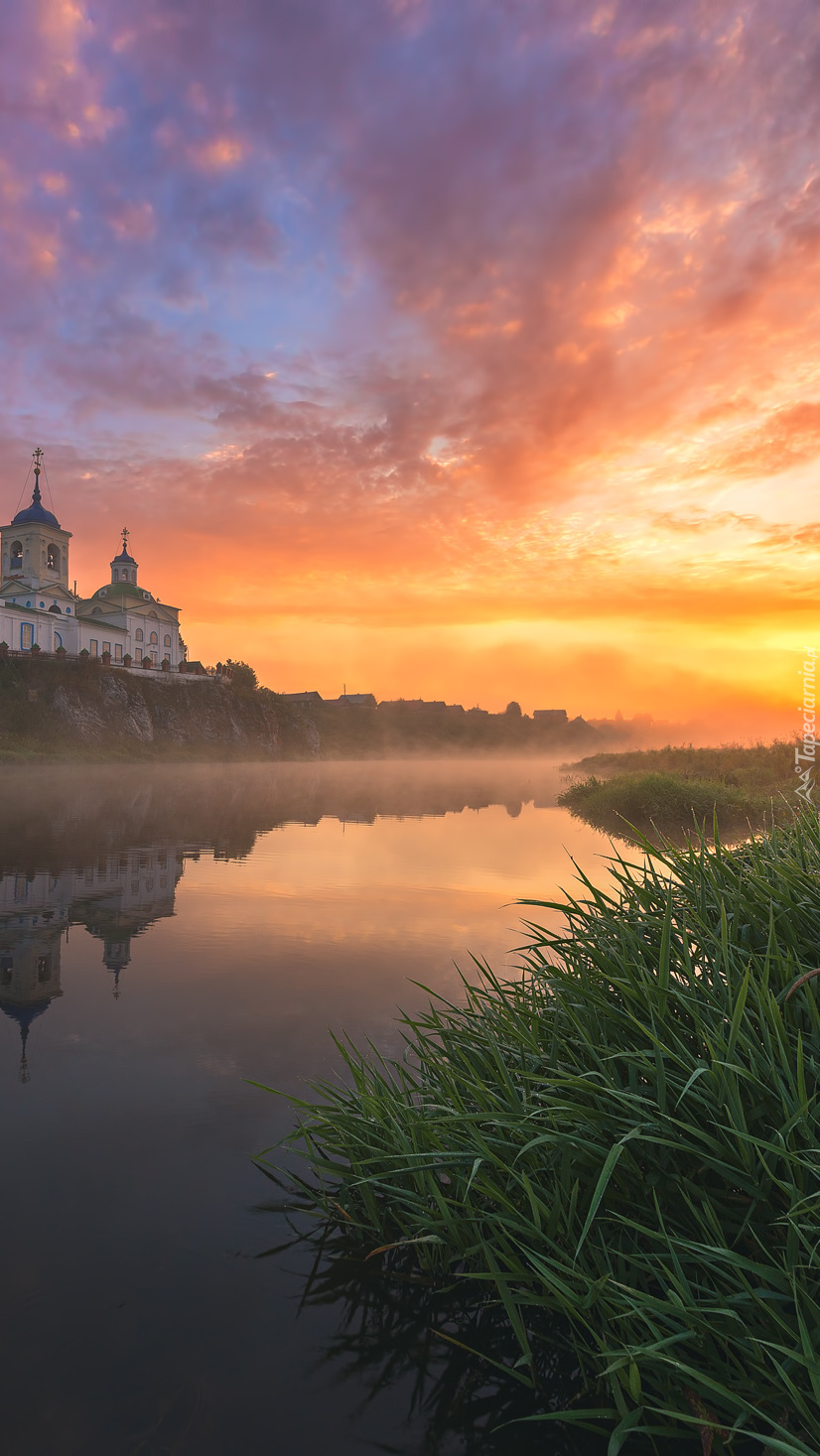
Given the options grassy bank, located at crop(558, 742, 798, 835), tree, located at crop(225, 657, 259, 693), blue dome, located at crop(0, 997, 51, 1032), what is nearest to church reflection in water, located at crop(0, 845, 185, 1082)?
blue dome, located at crop(0, 997, 51, 1032)

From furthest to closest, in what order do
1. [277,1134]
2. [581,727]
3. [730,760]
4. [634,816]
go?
[581,727] < [730,760] < [634,816] < [277,1134]

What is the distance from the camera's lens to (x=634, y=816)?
2942 cm

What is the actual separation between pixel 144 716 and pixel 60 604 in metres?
24.2

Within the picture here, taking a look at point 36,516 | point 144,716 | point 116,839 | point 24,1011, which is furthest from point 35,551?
point 24,1011

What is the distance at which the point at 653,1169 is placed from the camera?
340 cm

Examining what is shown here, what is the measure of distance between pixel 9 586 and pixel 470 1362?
112 m

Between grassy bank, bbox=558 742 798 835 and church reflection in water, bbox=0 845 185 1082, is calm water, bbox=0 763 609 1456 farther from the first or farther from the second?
grassy bank, bbox=558 742 798 835

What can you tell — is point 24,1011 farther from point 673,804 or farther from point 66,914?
point 673,804

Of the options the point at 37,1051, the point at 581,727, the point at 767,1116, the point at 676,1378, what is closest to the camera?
the point at 676,1378

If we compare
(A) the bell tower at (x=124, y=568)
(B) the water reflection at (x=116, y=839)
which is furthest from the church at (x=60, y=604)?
(B) the water reflection at (x=116, y=839)

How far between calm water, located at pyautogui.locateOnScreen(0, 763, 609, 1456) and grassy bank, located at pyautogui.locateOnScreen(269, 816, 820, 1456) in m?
0.60

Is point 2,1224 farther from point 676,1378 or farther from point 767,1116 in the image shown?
point 767,1116

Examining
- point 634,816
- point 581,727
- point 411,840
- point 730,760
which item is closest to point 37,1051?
point 411,840

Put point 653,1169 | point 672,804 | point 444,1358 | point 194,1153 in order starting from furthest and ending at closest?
point 672,804 < point 194,1153 < point 444,1358 < point 653,1169
